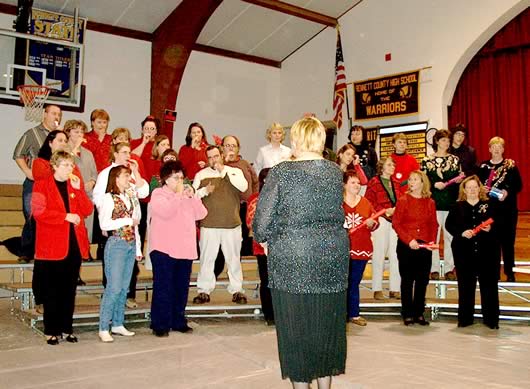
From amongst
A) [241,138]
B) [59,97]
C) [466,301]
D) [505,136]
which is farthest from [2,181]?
[505,136]

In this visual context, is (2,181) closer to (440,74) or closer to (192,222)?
(192,222)

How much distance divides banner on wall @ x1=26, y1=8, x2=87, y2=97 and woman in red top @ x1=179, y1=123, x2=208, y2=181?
3.87 meters

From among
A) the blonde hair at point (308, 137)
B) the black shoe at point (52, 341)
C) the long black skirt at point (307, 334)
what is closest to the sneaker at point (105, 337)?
the black shoe at point (52, 341)

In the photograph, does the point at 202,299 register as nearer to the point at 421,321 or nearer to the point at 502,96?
the point at 421,321

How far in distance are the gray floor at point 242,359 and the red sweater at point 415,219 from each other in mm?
774

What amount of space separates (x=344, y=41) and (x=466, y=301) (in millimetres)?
7298

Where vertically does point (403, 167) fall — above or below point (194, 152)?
below

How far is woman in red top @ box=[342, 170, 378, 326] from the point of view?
14.8 ft

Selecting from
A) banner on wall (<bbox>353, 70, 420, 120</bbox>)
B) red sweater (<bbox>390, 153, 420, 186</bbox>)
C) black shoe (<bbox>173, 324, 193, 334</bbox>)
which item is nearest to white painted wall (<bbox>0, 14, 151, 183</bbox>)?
banner on wall (<bbox>353, 70, 420, 120</bbox>)

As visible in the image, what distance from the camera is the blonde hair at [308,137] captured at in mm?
2369

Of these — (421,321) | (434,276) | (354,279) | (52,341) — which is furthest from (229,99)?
(52,341)

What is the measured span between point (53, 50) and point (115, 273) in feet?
19.2

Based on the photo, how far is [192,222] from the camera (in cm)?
425

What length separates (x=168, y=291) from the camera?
160 inches
